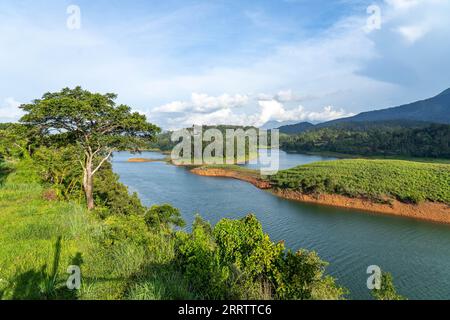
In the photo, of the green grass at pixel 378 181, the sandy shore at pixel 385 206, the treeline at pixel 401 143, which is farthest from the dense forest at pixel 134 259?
the treeline at pixel 401 143

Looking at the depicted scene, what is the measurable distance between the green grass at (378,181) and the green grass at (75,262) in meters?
36.9

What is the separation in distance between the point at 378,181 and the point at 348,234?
57.9ft

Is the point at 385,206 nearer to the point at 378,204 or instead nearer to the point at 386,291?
the point at 378,204

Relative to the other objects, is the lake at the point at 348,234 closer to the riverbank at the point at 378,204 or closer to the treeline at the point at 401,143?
the riverbank at the point at 378,204

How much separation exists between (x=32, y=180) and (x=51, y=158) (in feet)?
7.66

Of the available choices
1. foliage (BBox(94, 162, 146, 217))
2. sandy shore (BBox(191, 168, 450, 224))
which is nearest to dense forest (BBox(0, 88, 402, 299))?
foliage (BBox(94, 162, 146, 217))

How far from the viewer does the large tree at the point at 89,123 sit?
1371 centimetres

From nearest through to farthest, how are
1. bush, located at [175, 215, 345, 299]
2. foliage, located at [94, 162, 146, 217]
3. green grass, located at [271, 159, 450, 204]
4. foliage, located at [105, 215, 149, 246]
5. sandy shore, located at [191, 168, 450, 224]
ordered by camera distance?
bush, located at [175, 215, 345, 299] → foliage, located at [105, 215, 149, 246] → foliage, located at [94, 162, 146, 217] → sandy shore, located at [191, 168, 450, 224] → green grass, located at [271, 159, 450, 204]

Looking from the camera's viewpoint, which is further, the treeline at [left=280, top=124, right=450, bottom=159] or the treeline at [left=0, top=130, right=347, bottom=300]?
the treeline at [left=280, top=124, right=450, bottom=159]

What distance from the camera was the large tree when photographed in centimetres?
1371

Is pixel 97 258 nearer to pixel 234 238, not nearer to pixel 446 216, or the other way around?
pixel 234 238

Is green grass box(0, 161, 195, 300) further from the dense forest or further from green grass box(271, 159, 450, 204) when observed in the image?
green grass box(271, 159, 450, 204)

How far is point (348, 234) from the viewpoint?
2711 centimetres

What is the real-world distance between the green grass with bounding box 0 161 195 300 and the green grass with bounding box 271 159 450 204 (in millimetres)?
36856
